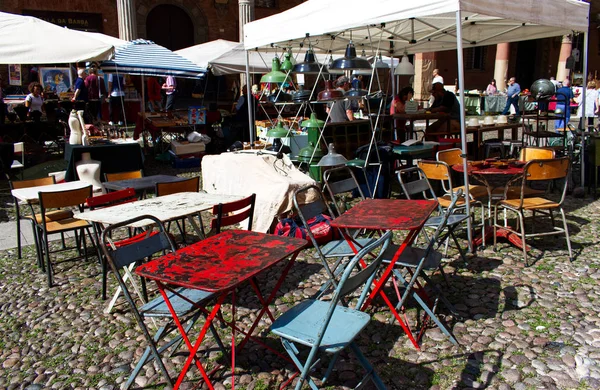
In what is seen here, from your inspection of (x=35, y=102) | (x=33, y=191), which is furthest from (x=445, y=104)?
(x=35, y=102)

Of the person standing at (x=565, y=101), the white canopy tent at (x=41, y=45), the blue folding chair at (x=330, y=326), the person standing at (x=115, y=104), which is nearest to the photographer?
the blue folding chair at (x=330, y=326)

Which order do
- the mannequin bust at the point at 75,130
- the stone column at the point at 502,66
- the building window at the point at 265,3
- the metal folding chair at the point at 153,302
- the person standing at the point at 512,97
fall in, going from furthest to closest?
the building window at the point at 265,3
the stone column at the point at 502,66
the person standing at the point at 512,97
the mannequin bust at the point at 75,130
the metal folding chair at the point at 153,302

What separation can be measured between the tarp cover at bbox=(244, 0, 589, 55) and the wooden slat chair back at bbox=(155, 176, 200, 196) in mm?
2642

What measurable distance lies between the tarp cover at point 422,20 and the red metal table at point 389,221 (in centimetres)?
216

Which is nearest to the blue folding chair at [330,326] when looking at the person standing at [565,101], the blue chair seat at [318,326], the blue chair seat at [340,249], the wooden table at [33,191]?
the blue chair seat at [318,326]

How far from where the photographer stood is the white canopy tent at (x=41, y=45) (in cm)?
788

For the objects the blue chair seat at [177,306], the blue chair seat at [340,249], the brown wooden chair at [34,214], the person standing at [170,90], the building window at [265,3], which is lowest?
A: the blue chair seat at [177,306]

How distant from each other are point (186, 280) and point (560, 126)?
12286mm

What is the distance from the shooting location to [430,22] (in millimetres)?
8555

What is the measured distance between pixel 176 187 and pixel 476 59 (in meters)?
25.9

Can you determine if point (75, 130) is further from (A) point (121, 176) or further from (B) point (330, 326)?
(B) point (330, 326)

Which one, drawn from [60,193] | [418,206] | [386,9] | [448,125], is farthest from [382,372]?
[448,125]

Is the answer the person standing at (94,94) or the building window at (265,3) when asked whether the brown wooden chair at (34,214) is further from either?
the building window at (265,3)

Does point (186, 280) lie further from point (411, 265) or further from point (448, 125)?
point (448, 125)
